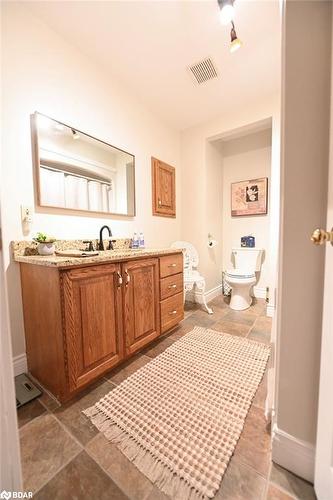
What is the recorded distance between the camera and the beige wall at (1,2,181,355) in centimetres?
131

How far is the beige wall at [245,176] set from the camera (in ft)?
9.43

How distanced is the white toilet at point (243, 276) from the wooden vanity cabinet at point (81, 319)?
4.39ft

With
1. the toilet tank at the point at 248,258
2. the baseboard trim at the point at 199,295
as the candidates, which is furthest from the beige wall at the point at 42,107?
the toilet tank at the point at 248,258

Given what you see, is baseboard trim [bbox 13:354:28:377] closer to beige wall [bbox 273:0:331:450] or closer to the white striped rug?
the white striped rug

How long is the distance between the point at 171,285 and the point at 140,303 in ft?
1.42

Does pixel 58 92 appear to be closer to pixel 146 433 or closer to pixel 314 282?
pixel 314 282

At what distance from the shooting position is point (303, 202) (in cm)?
71

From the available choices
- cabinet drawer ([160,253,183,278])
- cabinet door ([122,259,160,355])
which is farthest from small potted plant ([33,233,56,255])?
cabinet drawer ([160,253,183,278])

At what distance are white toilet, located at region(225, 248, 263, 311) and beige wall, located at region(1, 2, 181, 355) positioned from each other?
143 centimetres

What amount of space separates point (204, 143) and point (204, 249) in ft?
4.90

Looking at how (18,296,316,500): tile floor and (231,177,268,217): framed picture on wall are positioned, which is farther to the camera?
(231,177,268,217): framed picture on wall

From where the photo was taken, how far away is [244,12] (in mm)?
1416

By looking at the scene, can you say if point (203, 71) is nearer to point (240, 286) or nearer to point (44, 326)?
point (240, 286)

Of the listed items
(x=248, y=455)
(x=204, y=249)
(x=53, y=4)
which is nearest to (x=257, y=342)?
(x=248, y=455)
